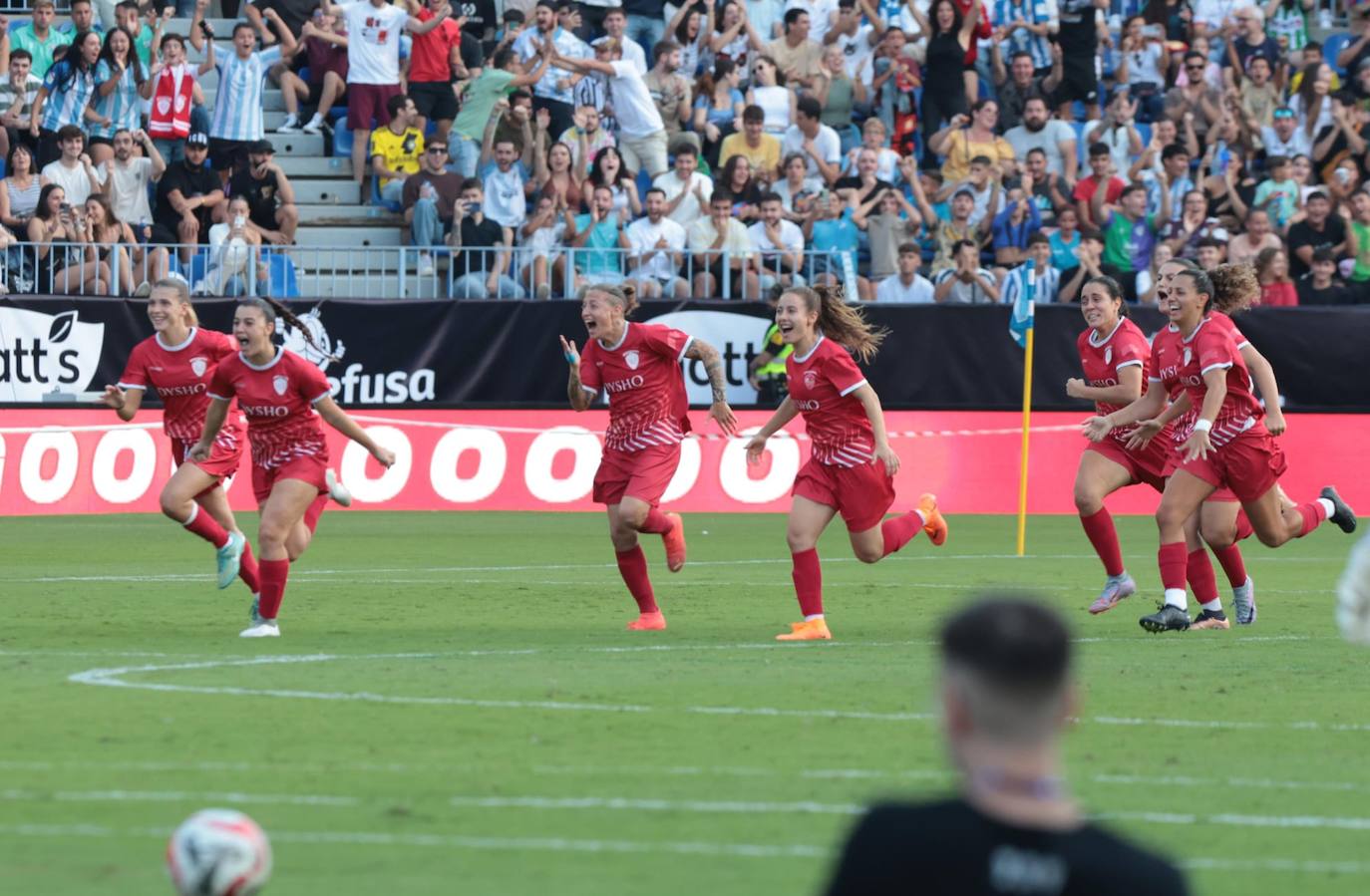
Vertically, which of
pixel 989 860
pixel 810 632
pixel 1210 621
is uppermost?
pixel 989 860

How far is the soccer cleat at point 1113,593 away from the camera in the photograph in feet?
45.0

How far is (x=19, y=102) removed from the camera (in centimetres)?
2427

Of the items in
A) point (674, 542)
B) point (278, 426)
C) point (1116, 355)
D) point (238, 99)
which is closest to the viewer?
point (278, 426)

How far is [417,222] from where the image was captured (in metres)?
25.0

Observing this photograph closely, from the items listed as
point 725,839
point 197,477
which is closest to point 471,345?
point 197,477

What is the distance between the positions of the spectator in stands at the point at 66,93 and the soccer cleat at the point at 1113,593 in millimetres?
14282

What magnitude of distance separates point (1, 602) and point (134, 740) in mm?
6257

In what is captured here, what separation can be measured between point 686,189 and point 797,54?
3.52 m

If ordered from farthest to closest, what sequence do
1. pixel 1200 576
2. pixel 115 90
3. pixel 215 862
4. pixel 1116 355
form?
pixel 115 90
pixel 1116 355
pixel 1200 576
pixel 215 862

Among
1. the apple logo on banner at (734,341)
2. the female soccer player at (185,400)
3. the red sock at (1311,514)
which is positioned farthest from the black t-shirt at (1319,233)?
the female soccer player at (185,400)

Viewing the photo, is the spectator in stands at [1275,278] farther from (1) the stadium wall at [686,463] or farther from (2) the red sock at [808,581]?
(2) the red sock at [808,581]

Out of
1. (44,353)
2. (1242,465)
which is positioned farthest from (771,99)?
(1242,465)

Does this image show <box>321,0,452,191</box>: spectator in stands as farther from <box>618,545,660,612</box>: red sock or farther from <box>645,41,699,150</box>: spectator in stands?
<box>618,545,660,612</box>: red sock

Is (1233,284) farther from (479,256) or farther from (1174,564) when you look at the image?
(479,256)
